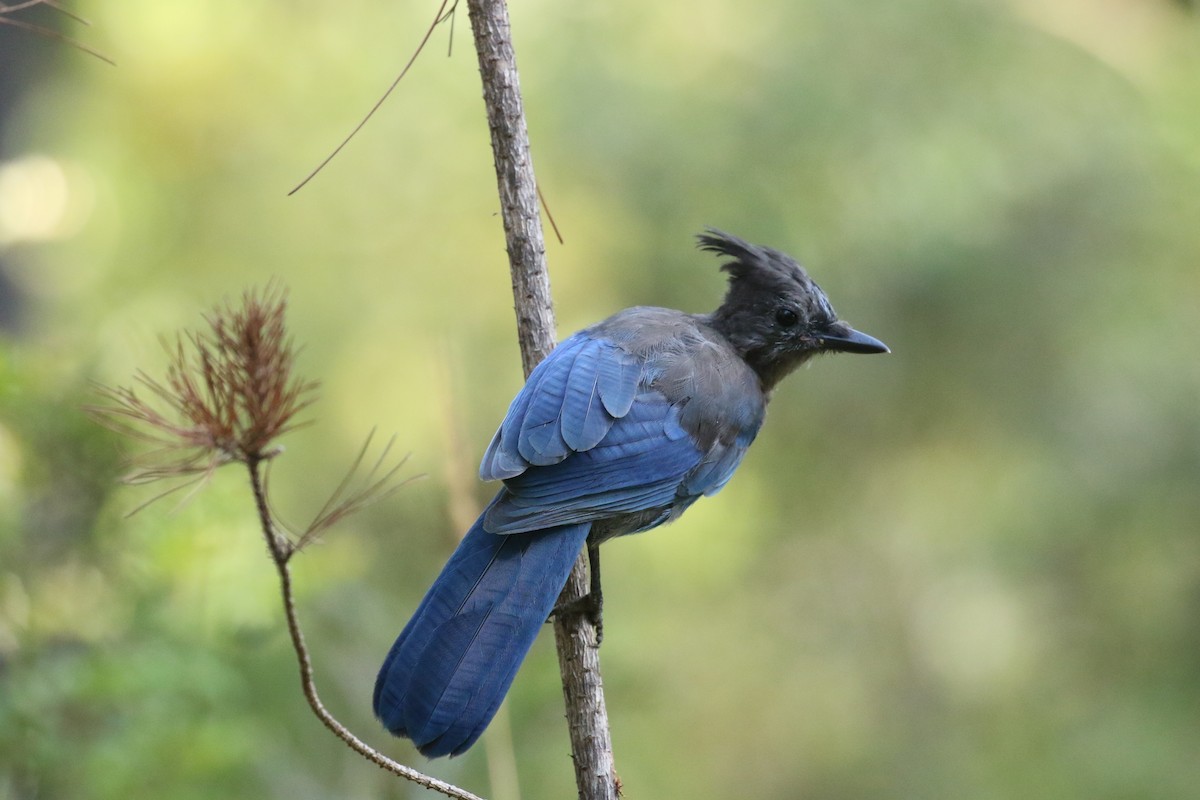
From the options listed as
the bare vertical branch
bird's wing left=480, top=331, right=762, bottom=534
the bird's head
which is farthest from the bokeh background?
the bare vertical branch

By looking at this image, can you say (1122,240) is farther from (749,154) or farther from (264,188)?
(264,188)

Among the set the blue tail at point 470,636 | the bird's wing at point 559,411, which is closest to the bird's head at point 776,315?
the bird's wing at point 559,411

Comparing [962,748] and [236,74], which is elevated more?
[236,74]

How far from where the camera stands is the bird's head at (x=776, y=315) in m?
3.49

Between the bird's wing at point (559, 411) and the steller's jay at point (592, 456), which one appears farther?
the bird's wing at point (559, 411)

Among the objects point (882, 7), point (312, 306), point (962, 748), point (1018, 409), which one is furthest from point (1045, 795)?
point (312, 306)

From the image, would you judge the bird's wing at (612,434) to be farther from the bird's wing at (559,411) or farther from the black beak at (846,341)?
the black beak at (846,341)

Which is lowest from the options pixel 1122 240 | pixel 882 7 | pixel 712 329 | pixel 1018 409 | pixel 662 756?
pixel 662 756

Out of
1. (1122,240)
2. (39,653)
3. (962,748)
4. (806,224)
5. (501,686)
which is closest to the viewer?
(501,686)

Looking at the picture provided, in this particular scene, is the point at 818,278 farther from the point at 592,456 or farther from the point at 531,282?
the point at 531,282

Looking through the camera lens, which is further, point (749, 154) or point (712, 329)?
point (749, 154)

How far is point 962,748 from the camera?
732cm

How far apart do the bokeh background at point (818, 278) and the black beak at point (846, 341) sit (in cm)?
203

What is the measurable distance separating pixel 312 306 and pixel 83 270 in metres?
1.22
